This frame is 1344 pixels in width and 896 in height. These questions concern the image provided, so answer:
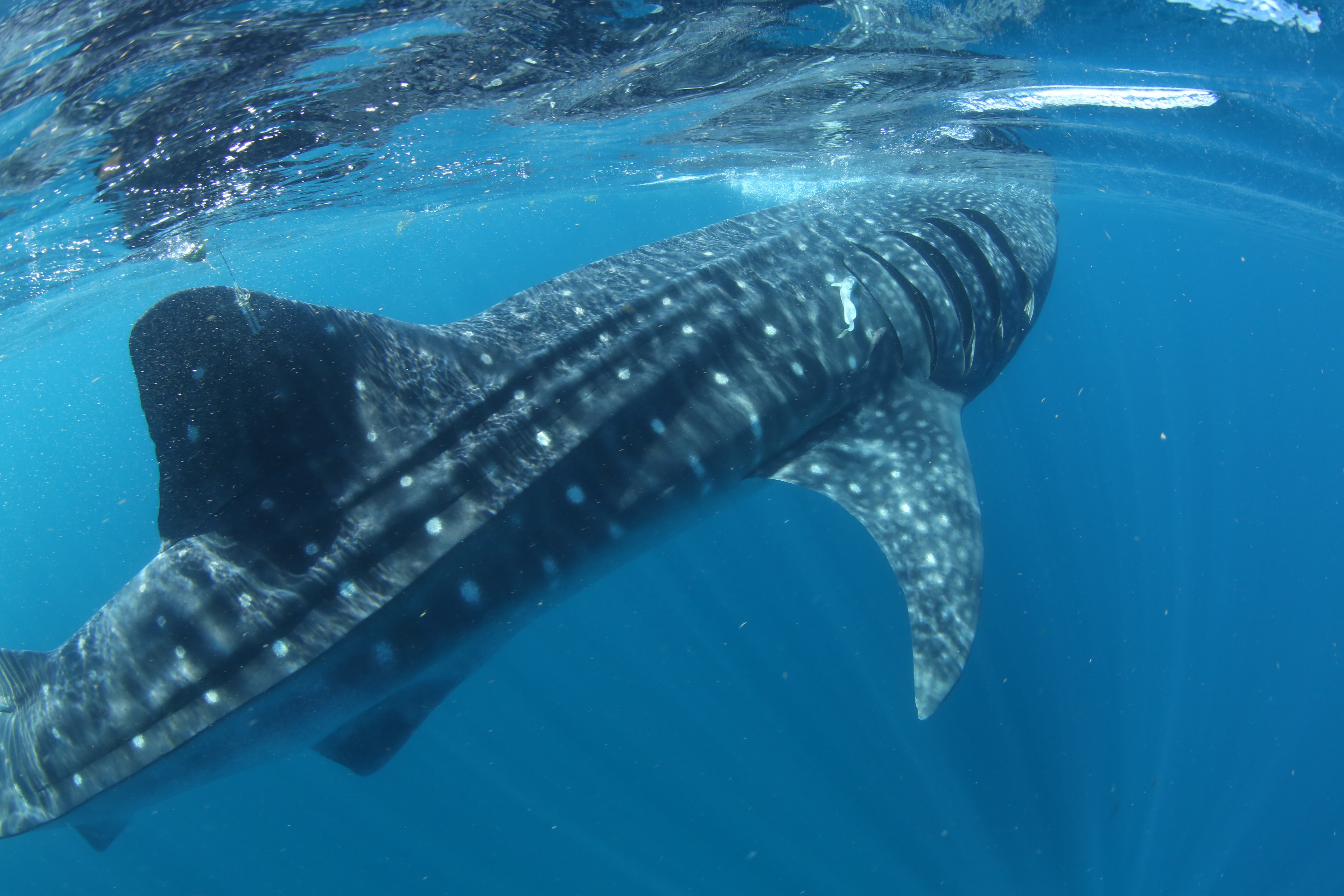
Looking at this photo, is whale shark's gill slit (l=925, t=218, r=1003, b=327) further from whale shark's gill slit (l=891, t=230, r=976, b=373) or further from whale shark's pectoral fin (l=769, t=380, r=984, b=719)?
whale shark's pectoral fin (l=769, t=380, r=984, b=719)

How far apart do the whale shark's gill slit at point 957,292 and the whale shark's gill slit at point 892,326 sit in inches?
32.0

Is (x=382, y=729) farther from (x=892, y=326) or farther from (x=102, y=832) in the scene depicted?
(x=892, y=326)

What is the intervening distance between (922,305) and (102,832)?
258 inches

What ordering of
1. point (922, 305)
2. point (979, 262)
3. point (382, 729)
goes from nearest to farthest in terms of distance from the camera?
point (382, 729), point (922, 305), point (979, 262)

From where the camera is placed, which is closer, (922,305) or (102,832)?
(102,832)

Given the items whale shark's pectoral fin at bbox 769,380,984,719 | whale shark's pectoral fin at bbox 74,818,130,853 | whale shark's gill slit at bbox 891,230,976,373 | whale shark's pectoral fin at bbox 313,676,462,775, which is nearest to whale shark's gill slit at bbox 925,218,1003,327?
whale shark's gill slit at bbox 891,230,976,373

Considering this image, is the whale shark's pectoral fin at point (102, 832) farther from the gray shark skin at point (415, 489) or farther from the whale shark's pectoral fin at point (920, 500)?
the whale shark's pectoral fin at point (920, 500)

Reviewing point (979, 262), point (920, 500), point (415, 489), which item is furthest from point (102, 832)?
point (979, 262)

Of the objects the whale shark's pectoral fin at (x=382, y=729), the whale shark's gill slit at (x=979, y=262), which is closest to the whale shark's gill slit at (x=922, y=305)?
the whale shark's gill slit at (x=979, y=262)

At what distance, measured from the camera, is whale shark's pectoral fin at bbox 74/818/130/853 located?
3.67 metres

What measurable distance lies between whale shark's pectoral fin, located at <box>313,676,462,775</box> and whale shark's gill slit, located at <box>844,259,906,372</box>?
13.0ft

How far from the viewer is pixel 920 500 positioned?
4605 millimetres

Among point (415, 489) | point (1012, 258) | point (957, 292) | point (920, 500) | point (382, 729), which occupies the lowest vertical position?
point (382, 729)

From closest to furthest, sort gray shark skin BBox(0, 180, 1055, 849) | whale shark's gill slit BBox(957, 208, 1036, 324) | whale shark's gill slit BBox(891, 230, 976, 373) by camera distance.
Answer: gray shark skin BBox(0, 180, 1055, 849) < whale shark's gill slit BBox(891, 230, 976, 373) < whale shark's gill slit BBox(957, 208, 1036, 324)
